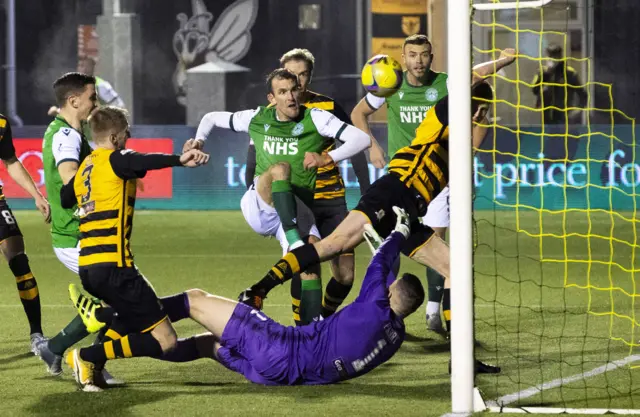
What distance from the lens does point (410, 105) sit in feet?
29.4

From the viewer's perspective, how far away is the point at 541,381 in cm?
682

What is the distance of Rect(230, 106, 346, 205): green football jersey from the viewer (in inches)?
325

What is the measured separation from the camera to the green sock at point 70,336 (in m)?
6.93

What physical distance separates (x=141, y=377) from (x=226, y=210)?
32.8ft

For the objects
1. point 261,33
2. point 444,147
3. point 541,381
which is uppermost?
point 261,33

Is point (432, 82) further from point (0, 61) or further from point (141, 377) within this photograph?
point (0, 61)

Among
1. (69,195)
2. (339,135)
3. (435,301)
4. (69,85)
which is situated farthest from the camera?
(435,301)

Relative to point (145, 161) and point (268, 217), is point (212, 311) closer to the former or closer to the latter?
point (145, 161)

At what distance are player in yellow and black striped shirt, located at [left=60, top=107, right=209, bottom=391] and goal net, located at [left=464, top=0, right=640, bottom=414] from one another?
1596mm

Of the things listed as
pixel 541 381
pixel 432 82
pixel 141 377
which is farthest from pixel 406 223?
pixel 432 82

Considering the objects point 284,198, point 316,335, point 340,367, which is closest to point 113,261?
point 316,335

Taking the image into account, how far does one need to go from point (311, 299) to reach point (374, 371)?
3.21 ft

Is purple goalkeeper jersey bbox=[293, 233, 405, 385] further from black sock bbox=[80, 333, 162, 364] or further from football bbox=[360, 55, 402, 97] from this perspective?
football bbox=[360, 55, 402, 97]

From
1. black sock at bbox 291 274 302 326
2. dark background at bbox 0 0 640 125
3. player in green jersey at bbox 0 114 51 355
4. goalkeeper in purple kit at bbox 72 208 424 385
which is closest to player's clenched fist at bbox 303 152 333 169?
black sock at bbox 291 274 302 326
